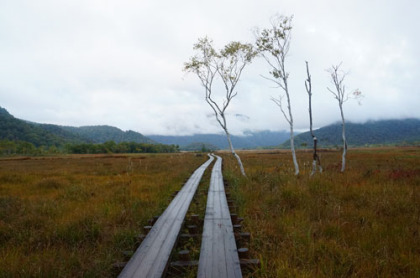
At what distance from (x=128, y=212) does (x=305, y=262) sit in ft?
15.4

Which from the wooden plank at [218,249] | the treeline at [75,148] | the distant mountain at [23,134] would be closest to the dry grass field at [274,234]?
the wooden plank at [218,249]

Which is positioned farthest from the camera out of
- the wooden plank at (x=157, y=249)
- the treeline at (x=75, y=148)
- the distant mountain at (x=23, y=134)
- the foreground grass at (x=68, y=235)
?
the distant mountain at (x=23, y=134)

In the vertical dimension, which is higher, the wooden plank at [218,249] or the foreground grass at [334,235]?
the wooden plank at [218,249]

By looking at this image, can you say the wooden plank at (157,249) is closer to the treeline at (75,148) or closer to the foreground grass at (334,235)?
the foreground grass at (334,235)

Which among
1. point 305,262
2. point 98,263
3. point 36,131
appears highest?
point 36,131

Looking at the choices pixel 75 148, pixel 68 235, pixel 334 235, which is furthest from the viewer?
pixel 75 148

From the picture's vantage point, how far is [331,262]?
3453 mm

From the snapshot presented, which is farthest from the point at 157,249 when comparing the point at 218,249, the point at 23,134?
the point at 23,134

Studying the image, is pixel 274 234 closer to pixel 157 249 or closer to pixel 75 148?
pixel 157 249

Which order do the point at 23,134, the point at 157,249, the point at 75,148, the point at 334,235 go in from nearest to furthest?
the point at 157,249 < the point at 334,235 < the point at 75,148 < the point at 23,134

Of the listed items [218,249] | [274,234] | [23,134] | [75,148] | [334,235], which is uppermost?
[23,134]

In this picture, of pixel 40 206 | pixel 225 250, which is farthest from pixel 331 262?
pixel 40 206

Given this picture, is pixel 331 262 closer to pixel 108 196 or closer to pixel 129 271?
pixel 129 271

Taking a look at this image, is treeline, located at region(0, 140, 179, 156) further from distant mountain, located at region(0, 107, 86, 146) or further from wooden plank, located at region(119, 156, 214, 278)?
wooden plank, located at region(119, 156, 214, 278)
